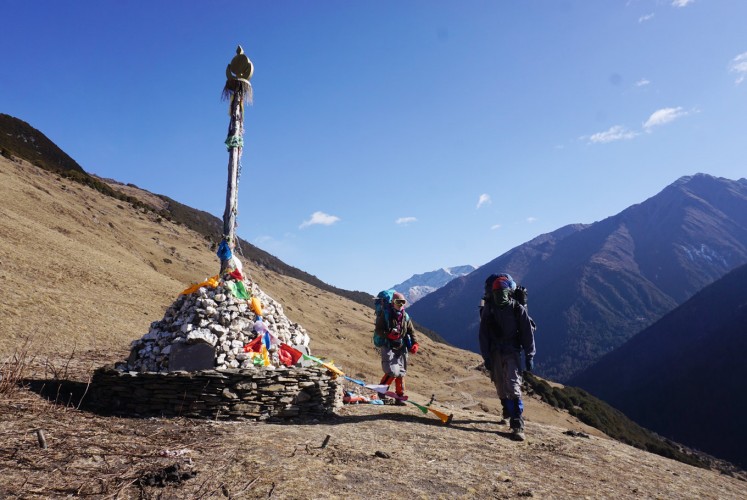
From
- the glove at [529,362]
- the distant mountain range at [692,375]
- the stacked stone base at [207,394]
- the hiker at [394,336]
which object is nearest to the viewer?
the stacked stone base at [207,394]

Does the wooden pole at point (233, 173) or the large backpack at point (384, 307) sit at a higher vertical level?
the wooden pole at point (233, 173)

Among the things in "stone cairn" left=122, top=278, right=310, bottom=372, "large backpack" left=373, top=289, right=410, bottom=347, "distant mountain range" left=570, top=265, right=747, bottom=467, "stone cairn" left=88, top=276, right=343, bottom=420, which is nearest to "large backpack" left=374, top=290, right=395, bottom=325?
"large backpack" left=373, top=289, right=410, bottom=347

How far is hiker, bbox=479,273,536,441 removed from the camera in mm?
7910

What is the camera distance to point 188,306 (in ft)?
30.1

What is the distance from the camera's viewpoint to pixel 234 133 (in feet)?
35.4

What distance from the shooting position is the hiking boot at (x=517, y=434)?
775 cm

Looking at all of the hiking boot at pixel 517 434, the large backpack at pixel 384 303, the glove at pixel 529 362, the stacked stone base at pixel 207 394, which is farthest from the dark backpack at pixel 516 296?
the stacked stone base at pixel 207 394

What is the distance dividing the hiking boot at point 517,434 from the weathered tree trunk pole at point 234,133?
264 inches

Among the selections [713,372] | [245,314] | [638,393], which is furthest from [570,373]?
[245,314]

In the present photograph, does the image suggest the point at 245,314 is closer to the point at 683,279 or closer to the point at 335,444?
the point at 335,444

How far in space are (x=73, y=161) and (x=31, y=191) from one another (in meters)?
52.6

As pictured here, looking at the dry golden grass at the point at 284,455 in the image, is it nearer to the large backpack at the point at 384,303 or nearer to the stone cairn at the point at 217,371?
the stone cairn at the point at 217,371

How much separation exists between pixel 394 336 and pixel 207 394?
385cm

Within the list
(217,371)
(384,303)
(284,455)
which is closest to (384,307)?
(384,303)
